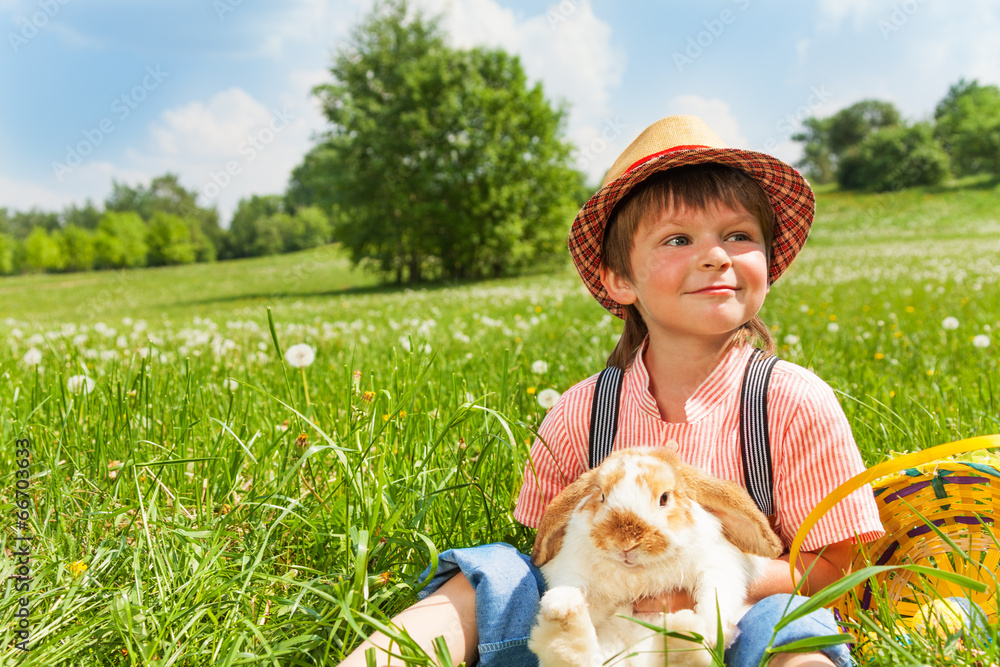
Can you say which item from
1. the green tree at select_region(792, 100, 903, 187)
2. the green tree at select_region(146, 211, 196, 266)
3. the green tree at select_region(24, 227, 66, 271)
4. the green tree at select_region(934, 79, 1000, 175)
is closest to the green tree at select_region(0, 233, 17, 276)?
the green tree at select_region(24, 227, 66, 271)

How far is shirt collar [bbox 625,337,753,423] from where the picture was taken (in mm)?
2039

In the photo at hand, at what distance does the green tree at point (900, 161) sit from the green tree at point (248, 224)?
6196cm

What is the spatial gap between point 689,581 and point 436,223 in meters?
27.2

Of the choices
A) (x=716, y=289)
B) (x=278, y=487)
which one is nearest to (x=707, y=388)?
(x=716, y=289)

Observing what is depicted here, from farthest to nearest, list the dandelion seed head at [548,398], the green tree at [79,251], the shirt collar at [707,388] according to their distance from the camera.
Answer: the green tree at [79,251]
the dandelion seed head at [548,398]
the shirt collar at [707,388]

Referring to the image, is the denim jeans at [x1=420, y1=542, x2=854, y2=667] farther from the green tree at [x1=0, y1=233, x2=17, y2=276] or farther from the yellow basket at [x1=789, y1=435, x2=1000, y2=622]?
the green tree at [x1=0, y1=233, x2=17, y2=276]

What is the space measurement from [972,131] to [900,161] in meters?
7.29

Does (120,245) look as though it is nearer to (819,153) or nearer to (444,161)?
(444,161)

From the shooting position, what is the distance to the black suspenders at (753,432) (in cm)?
194

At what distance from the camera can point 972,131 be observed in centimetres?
5362

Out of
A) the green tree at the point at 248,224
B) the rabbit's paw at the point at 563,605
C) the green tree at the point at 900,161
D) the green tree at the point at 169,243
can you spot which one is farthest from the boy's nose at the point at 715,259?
the green tree at the point at 248,224

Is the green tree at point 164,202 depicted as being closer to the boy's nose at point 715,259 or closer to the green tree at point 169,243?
the green tree at point 169,243

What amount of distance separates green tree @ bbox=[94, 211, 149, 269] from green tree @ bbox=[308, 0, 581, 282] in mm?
50814

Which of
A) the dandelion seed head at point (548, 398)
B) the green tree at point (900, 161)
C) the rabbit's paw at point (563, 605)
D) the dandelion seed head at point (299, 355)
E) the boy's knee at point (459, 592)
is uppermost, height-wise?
the green tree at point (900, 161)
